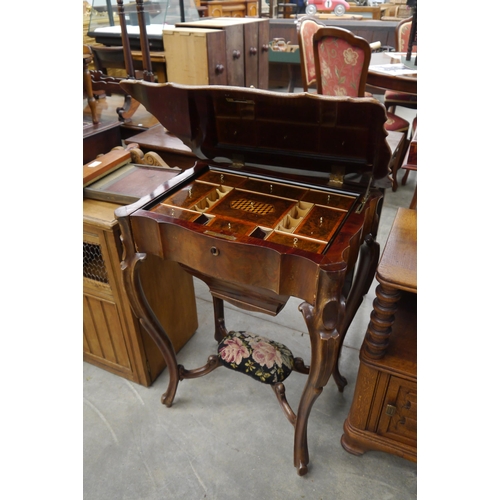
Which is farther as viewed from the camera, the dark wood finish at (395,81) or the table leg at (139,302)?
the dark wood finish at (395,81)

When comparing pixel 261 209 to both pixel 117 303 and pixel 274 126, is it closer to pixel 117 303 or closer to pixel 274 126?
pixel 274 126

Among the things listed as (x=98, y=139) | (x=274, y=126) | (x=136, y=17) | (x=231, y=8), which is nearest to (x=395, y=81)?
(x=274, y=126)

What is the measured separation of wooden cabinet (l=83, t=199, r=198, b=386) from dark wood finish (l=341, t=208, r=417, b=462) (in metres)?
0.82

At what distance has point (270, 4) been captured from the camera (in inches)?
257

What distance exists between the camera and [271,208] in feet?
3.97

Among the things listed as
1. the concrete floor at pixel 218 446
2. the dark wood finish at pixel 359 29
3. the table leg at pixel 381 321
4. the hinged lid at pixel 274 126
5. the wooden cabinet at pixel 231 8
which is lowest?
the concrete floor at pixel 218 446

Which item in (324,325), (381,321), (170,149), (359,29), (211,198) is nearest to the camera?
(324,325)

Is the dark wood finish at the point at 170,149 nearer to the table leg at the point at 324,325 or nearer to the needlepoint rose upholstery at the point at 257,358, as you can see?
the needlepoint rose upholstery at the point at 257,358

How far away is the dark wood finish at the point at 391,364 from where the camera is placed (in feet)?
3.67

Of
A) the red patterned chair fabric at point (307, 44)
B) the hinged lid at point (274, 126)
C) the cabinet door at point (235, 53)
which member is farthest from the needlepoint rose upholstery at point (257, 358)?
the red patterned chair fabric at point (307, 44)

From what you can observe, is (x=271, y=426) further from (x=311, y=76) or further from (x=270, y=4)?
(x=270, y=4)

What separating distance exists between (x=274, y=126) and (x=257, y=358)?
2.52 feet

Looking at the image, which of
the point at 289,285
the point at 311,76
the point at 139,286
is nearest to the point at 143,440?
the point at 139,286

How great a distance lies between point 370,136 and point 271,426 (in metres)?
1.12
